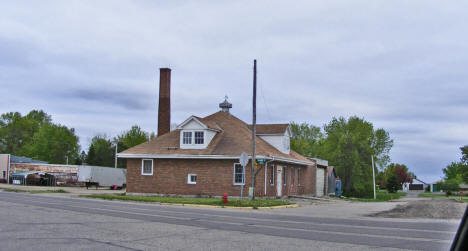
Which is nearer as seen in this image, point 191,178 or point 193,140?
point 191,178

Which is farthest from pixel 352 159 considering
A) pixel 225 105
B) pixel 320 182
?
pixel 225 105

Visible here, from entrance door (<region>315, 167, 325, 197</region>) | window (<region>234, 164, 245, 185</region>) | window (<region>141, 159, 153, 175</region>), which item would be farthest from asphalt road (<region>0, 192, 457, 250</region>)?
entrance door (<region>315, 167, 325, 197</region>)

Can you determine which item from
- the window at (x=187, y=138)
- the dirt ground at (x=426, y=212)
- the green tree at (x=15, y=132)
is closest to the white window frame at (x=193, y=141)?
the window at (x=187, y=138)

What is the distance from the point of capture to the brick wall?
32.4 m

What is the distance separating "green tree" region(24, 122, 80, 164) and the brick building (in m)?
69.9

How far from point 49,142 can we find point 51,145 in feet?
2.55

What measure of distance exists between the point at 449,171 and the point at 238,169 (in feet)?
326

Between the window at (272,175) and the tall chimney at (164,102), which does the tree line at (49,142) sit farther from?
the window at (272,175)

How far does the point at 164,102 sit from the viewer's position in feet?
135

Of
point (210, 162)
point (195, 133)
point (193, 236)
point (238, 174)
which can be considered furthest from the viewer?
point (195, 133)

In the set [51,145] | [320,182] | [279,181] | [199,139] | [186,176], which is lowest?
[320,182]

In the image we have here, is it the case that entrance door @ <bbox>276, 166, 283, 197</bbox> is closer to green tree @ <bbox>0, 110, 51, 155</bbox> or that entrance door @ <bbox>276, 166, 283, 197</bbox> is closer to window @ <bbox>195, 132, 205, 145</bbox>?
window @ <bbox>195, 132, 205, 145</bbox>

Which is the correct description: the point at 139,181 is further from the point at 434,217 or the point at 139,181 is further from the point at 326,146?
the point at 326,146

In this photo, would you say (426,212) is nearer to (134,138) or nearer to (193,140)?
(193,140)
